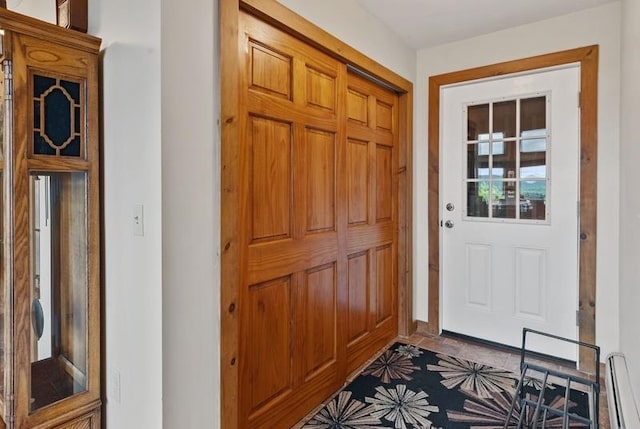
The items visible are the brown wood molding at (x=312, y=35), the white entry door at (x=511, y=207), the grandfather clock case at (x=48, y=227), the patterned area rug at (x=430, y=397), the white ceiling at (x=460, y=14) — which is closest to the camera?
the grandfather clock case at (x=48, y=227)

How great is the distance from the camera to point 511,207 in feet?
9.06

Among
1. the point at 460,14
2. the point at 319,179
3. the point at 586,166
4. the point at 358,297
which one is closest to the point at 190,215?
the point at 319,179

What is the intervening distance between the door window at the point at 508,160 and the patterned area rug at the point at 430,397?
1.13 metres

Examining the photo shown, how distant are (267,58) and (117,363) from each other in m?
1.46

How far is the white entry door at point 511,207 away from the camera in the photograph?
101 inches

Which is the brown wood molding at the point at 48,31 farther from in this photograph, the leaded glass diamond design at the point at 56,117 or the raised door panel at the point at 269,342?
the raised door panel at the point at 269,342

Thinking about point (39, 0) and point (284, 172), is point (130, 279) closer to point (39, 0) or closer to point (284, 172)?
point (284, 172)

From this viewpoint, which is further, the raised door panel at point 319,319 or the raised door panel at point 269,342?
the raised door panel at point 319,319

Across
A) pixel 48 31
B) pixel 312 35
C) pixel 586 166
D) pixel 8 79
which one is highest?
pixel 312 35

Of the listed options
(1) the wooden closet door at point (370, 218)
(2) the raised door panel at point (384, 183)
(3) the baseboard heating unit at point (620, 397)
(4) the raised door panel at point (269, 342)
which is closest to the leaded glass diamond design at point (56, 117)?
(4) the raised door panel at point (269, 342)

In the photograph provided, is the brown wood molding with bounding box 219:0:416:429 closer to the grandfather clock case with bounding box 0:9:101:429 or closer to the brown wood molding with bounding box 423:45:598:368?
the grandfather clock case with bounding box 0:9:101:429

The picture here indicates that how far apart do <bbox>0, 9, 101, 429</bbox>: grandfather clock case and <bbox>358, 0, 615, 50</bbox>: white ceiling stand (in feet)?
5.68

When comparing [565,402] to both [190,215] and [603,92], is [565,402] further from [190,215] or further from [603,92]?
[603,92]

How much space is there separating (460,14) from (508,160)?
3.52 ft
